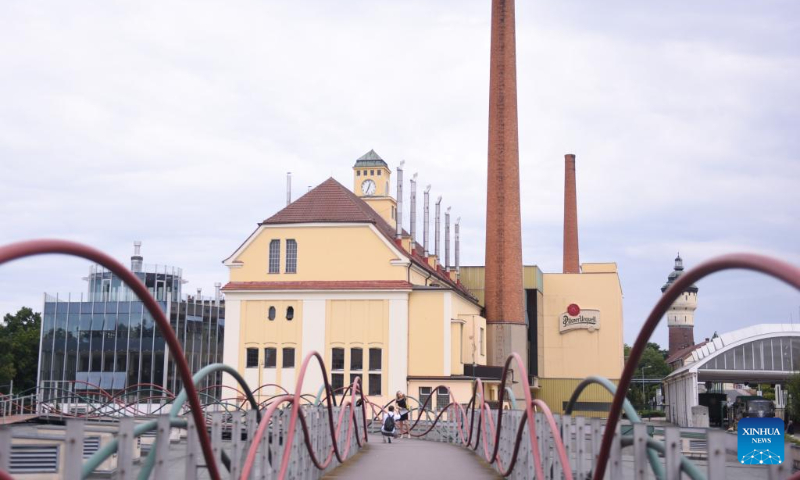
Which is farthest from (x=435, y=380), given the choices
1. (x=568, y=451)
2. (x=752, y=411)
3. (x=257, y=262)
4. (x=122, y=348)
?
(x=568, y=451)

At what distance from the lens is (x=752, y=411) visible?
49125 millimetres

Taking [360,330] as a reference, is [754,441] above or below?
below

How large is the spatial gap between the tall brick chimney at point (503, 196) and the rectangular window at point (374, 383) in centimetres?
796

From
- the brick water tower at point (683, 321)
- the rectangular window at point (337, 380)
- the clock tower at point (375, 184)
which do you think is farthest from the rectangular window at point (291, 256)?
the brick water tower at point (683, 321)

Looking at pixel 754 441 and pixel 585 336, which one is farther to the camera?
pixel 585 336

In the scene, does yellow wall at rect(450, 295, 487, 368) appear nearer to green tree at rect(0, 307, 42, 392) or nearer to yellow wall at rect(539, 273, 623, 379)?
yellow wall at rect(539, 273, 623, 379)

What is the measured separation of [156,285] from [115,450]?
233 ft

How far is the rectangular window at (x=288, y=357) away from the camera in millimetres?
50531

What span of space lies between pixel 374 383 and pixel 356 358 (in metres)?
A: 1.61

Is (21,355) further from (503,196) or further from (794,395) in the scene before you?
(794,395)

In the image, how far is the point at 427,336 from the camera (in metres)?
49.9

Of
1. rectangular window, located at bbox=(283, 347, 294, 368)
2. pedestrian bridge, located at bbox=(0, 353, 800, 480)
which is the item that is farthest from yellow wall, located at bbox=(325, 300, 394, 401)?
pedestrian bridge, located at bbox=(0, 353, 800, 480)

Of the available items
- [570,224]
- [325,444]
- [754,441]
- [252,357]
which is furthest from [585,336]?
[754,441]

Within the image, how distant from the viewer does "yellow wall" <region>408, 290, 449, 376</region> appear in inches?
1954
